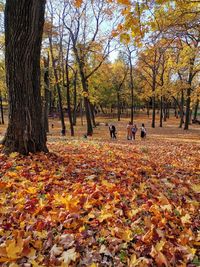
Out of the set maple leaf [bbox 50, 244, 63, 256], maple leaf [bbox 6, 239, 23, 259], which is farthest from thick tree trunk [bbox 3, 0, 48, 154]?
maple leaf [bbox 50, 244, 63, 256]

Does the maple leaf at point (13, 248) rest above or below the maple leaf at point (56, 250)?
above

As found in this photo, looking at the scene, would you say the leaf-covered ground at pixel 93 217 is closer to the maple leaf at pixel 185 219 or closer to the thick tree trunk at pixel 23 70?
the maple leaf at pixel 185 219

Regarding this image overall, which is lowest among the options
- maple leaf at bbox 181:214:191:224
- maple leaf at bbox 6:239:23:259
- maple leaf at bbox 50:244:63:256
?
maple leaf at bbox 181:214:191:224

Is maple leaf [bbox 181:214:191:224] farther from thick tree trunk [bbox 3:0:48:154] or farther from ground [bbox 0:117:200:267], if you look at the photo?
thick tree trunk [bbox 3:0:48:154]

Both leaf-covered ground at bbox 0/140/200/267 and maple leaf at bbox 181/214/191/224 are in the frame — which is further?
maple leaf at bbox 181/214/191/224

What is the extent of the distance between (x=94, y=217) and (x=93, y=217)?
3 cm

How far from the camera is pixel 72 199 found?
3.69 meters

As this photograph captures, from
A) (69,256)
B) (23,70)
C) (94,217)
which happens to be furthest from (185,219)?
(23,70)

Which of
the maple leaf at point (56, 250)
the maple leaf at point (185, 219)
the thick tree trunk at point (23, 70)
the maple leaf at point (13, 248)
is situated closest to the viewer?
the maple leaf at point (13, 248)

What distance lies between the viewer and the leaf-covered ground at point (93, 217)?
105 inches

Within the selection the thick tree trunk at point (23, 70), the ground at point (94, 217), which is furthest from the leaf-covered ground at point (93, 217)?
the thick tree trunk at point (23, 70)

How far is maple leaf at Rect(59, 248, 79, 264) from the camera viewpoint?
2561mm

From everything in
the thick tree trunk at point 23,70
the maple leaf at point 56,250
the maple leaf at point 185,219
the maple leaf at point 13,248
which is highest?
the thick tree trunk at point 23,70

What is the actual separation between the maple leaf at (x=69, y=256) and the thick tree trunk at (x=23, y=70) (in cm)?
378
